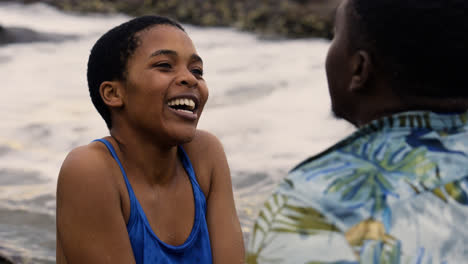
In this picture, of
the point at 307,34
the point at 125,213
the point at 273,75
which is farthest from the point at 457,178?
the point at 307,34

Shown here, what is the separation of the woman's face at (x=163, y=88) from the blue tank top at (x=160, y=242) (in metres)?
0.16

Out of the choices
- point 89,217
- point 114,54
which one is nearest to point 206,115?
point 114,54

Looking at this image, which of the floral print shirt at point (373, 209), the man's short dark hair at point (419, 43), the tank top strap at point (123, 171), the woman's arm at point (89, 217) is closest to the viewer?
the floral print shirt at point (373, 209)

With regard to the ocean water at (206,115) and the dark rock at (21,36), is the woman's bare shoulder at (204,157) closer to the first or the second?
the ocean water at (206,115)

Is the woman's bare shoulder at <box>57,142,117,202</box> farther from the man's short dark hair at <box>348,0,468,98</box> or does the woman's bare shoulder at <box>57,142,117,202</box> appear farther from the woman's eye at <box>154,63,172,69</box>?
the man's short dark hair at <box>348,0,468,98</box>

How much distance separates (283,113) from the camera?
672 cm

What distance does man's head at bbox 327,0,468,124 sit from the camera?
1153 millimetres

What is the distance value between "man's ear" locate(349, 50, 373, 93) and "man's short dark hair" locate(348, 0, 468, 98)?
16mm

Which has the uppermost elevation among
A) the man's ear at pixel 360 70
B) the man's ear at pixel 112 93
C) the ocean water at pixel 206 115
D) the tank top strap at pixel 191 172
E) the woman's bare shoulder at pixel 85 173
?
the man's ear at pixel 360 70

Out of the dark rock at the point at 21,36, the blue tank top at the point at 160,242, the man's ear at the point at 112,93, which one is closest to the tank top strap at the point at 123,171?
the blue tank top at the point at 160,242

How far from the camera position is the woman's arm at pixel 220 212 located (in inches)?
84.4

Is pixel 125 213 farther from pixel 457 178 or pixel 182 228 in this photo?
pixel 457 178

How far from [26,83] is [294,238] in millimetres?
7311

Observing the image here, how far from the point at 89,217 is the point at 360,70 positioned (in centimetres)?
99
